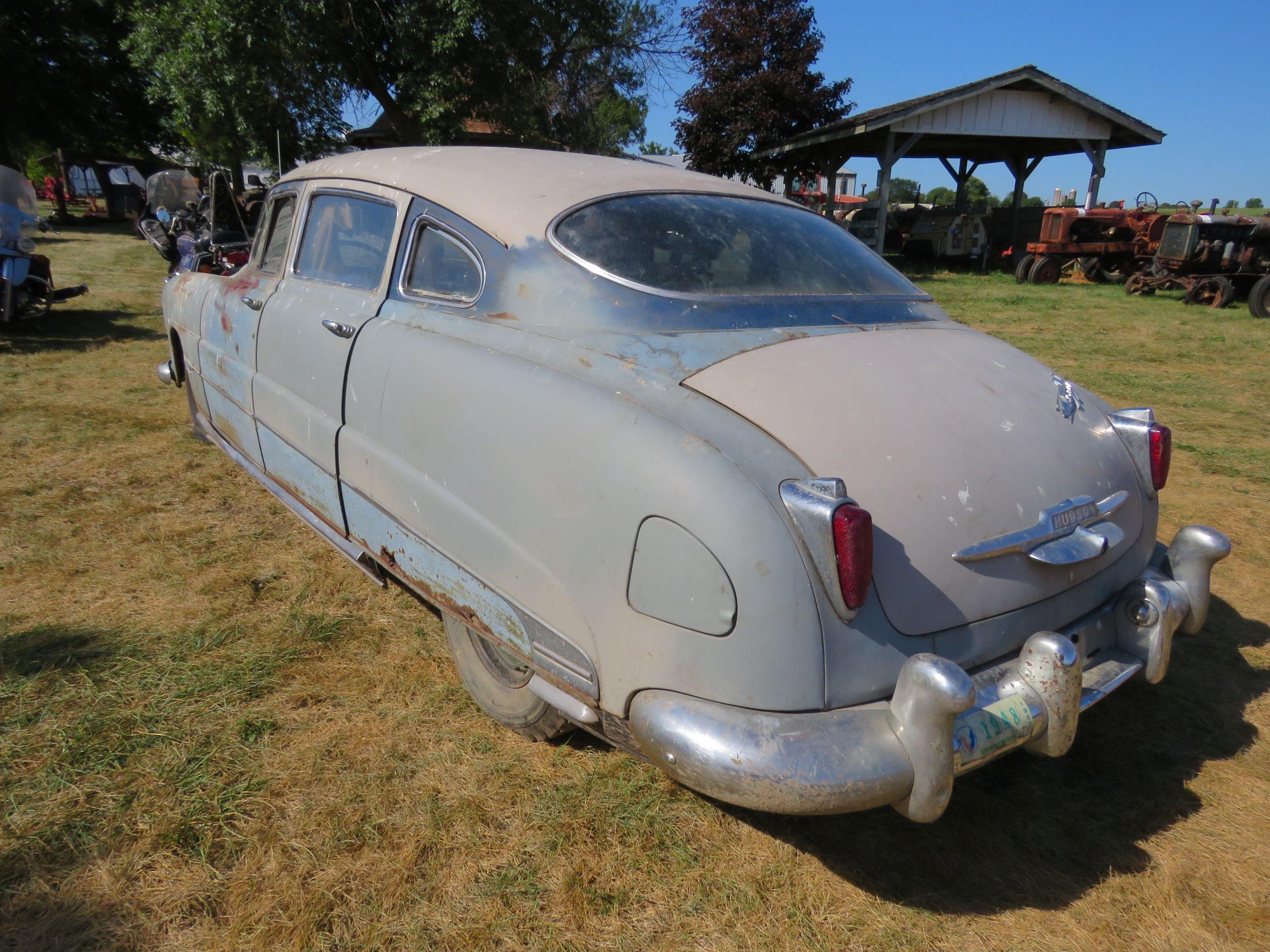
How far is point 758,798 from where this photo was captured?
1.58 meters

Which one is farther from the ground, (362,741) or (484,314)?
(484,314)

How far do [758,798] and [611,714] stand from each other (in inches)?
15.6

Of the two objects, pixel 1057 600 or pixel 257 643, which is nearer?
pixel 1057 600

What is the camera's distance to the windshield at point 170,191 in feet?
34.3

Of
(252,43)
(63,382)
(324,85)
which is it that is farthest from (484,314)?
(324,85)

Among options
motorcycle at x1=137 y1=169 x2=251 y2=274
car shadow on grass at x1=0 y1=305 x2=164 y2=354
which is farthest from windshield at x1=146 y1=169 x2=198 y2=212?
car shadow on grass at x1=0 y1=305 x2=164 y2=354

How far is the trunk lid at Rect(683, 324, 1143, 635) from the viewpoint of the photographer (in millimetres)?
1766

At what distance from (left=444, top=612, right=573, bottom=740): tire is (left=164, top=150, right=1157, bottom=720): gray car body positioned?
0.75 feet

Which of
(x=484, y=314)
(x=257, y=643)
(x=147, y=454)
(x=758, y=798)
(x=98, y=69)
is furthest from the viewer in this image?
(x=98, y=69)

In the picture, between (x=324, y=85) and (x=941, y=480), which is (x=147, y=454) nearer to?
(x=941, y=480)

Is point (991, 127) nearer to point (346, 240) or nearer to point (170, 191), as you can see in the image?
point (170, 191)

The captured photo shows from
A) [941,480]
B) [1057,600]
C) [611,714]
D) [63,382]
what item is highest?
[941,480]

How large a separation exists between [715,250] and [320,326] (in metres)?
1.43

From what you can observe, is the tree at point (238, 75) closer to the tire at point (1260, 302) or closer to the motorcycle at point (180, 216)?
the motorcycle at point (180, 216)
